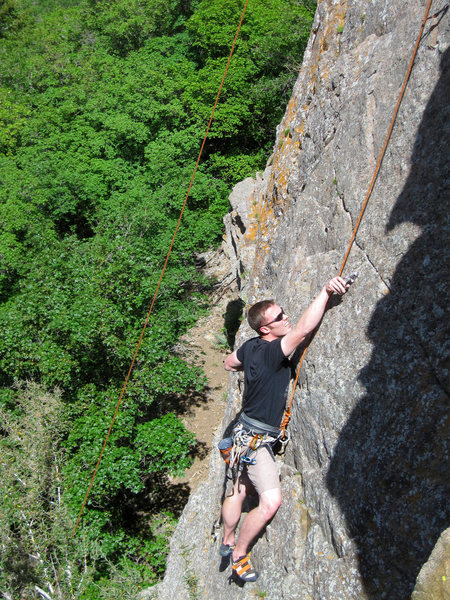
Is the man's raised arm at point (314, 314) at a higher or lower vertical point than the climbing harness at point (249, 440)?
higher

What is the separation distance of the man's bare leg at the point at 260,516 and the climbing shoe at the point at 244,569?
15 centimetres

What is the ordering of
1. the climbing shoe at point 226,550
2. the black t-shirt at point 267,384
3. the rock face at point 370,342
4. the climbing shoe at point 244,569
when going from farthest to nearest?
the climbing shoe at point 226,550 < the climbing shoe at point 244,569 < the black t-shirt at point 267,384 < the rock face at point 370,342

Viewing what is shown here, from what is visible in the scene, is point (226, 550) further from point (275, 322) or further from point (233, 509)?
point (275, 322)

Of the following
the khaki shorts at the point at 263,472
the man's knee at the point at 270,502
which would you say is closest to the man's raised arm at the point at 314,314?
the khaki shorts at the point at 263,472

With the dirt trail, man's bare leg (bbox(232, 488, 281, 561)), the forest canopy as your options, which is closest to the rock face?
man's bare leg (bbox(232, 488, 281, 561))

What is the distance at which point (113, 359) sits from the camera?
10.4 metres

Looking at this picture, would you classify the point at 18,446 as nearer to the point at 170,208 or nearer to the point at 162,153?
the point at 170,208

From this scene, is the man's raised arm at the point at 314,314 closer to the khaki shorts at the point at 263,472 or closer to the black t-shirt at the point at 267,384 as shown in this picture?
the black t-shirt at the point at 267,384

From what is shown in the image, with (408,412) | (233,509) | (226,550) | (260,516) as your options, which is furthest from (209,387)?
(408,412)

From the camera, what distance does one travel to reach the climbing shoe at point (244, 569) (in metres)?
4.55

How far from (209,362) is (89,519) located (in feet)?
26.3

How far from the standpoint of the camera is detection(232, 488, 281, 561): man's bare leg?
4.42 metres

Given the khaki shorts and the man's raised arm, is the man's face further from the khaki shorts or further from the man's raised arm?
the khaki shorts

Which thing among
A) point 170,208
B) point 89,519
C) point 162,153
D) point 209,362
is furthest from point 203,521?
point 162,153
